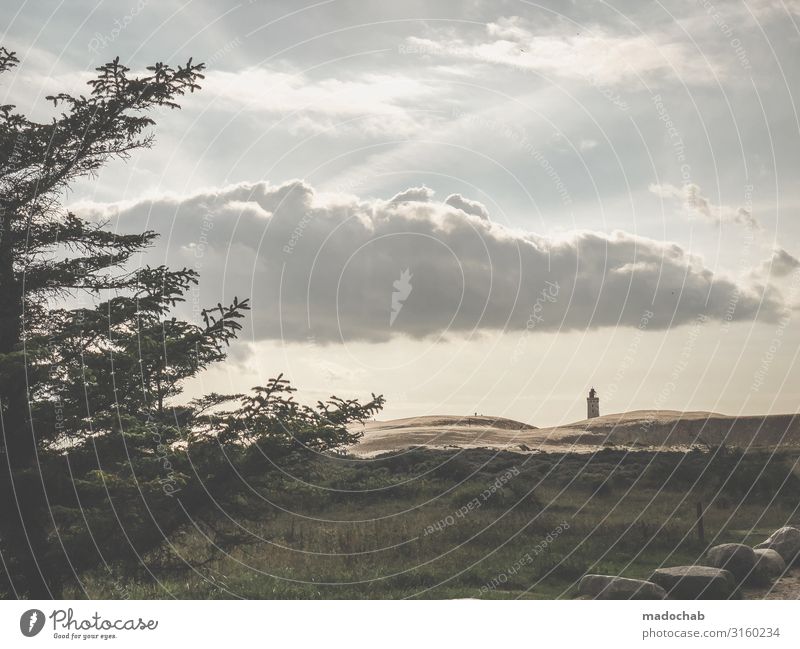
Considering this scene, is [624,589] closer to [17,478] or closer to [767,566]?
[767,566]

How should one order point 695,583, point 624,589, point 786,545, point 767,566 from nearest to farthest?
1. point 624,589
2. point 695,583
3. point 767,566
4. point 786,545

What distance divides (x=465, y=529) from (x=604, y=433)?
54743 millimetres

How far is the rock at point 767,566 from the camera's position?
17.8m

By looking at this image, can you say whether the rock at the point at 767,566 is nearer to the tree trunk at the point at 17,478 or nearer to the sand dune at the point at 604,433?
the tree trunk at the point at 17,478

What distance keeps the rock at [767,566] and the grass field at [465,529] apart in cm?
235

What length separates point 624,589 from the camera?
51.7ft

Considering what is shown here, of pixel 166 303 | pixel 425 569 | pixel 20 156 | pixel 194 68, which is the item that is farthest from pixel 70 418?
pixel 425 569

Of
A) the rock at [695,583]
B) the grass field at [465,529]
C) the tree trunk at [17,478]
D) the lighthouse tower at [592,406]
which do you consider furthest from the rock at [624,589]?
the lighthouse tower at [592,406]

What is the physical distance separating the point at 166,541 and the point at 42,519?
2006mm

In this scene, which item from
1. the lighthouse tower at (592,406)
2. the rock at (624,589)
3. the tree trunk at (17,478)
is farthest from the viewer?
the lighthouse tower at (592,406)

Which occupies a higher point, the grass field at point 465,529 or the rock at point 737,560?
the rock at point 737,560

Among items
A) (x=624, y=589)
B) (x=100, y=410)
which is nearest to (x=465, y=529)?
(x=624, y=589)

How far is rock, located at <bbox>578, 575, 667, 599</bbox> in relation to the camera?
614 inches
